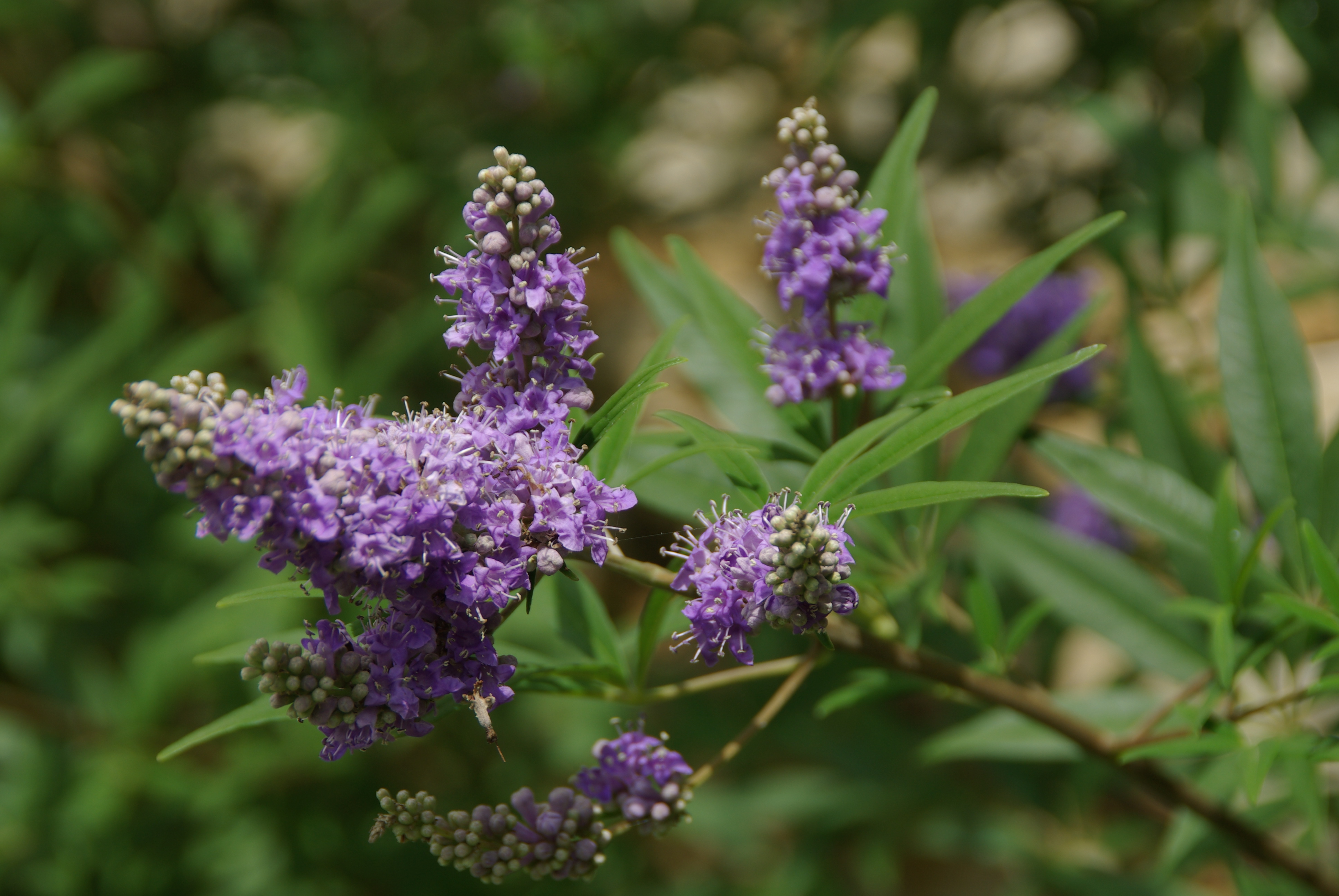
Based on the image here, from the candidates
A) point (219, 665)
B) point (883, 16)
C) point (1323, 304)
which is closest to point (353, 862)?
point (219, 665)

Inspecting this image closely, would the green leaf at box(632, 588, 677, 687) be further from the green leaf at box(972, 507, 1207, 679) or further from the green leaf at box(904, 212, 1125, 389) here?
the green leaf at box(972, 507, 1207, 679)

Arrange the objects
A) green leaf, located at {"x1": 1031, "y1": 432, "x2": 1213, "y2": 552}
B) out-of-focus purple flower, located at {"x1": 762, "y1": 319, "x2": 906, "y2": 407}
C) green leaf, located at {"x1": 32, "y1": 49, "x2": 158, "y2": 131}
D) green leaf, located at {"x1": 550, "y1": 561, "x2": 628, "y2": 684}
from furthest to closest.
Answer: green leaf, located at {"x1": 32, "y1": 49, "x2": 158, "y2": 131} < green leaf, located at {"x1": 1031, "y1": 432, "x2": 1213, "y2": 552} < green leaf, located at {"x1": 550, "y1": 561, "x2": 628, "y2": 684} < out-of-focus purple flower, located at {"x1": 762, "y1": 319, "x2": 906, "y2": 407}

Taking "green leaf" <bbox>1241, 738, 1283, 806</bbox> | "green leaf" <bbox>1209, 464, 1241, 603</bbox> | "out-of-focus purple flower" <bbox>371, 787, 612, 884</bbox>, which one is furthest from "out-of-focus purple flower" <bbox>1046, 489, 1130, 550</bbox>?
"out-of-focus purple flower" <bbox>371, 787, 612, 884</bbox>

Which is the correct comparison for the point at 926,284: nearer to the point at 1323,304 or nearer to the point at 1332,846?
the point at 1332,846

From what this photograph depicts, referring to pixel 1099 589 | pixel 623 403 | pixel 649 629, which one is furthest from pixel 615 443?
pixel 1099 589

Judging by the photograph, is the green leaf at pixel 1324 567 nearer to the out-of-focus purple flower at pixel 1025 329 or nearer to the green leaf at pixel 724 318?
the green leaf at pixel 724 318

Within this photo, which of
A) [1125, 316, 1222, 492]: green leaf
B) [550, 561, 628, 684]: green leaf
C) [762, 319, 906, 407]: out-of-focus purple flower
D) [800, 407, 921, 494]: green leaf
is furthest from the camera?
[1125, 316, 1222, 492]: green leaf
